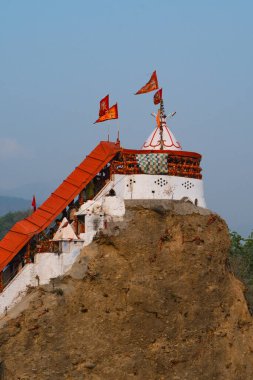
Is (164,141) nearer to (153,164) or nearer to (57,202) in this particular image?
(153,164)

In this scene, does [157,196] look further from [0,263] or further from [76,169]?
[0,263]

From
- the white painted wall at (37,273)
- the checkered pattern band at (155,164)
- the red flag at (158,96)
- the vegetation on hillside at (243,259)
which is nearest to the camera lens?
the white painted wall at (37,273)

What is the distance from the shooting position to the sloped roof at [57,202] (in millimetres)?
38125

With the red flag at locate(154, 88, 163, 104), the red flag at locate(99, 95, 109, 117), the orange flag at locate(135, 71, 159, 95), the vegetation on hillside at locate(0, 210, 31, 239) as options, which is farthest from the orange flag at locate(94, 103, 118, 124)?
the vegetation on hillside at locate(0, 210, 31, 239)

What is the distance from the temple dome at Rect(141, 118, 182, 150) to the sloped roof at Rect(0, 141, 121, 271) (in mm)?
1570

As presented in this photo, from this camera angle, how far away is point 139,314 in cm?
3594

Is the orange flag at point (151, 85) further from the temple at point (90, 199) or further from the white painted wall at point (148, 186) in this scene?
the white painted wall at point (148, 186)

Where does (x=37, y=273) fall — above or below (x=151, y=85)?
below

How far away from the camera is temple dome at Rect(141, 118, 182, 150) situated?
131 feet

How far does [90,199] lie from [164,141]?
4.29 m

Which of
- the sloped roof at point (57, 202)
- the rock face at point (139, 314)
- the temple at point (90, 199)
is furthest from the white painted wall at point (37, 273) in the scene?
the sloped roof at point (57, 202)

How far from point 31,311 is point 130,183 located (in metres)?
7.10

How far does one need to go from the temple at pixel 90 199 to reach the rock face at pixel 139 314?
76 centimetres

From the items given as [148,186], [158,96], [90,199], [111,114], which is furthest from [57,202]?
[158,96]
